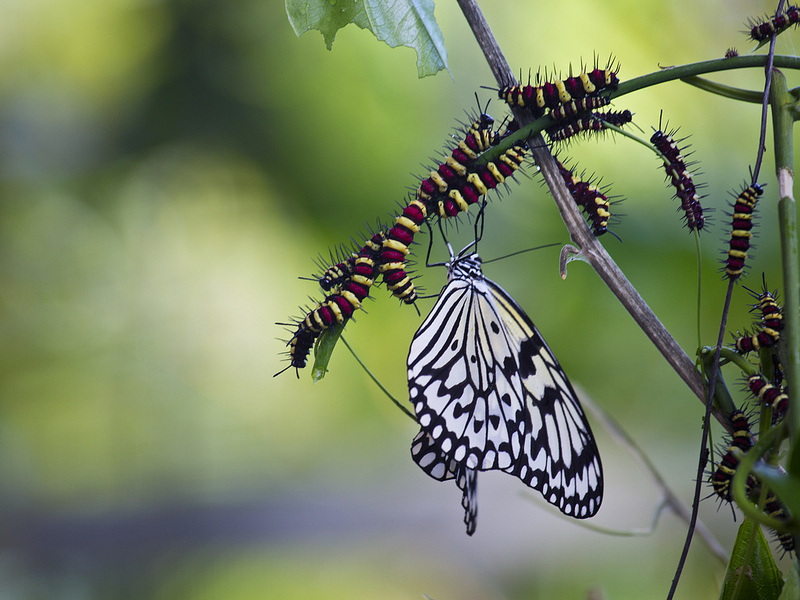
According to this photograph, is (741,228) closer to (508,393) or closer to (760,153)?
(760,153)

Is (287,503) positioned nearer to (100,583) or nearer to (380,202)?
(100,583)

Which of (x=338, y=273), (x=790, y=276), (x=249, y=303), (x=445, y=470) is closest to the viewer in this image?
(x=790, y=276)

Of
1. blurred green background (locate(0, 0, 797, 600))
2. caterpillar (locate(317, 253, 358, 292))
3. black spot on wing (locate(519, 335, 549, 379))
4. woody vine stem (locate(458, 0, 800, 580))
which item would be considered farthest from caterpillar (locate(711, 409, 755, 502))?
blurred green background (locate(0, 0, 797, 600))

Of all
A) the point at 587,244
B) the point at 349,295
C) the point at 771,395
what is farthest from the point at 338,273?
the point at 771,395

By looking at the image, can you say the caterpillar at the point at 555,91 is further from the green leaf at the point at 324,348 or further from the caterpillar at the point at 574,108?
the green leaf at the point at 324,348

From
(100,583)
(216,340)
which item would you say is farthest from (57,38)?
(100,583)

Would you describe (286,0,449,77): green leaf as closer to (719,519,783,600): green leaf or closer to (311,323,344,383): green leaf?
(311,323,344,383): green leaf
